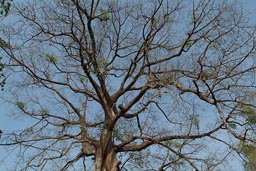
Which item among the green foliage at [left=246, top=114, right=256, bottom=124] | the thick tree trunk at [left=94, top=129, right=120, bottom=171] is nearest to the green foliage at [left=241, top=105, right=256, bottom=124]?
the green foliage at [left=246, top=114, right=256, bottom=124]

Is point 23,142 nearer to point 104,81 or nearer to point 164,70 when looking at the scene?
point 104,81

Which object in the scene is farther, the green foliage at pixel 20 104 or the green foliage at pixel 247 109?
the green foliage at pixel 20 104

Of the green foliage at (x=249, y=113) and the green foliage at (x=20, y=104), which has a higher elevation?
the green foliage at (x=20, y=104)

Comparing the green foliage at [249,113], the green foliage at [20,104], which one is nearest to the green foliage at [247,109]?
the green foliage at [249,113]

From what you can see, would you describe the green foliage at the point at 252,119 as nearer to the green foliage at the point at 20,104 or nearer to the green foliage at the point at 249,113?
the green foliage at the point at 249,113

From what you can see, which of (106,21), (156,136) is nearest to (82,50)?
(106,21)

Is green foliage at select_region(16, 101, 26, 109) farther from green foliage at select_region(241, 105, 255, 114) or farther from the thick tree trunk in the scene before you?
green foliage at select_region(241, 105, 255, 114)

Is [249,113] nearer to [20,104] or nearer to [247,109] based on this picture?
[247,109]

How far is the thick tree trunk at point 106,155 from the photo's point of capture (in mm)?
8211

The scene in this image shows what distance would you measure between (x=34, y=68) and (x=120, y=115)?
2238 mm

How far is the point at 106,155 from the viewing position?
8.34 m

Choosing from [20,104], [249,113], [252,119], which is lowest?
[252,119]

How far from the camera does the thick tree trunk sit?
821 centimetres

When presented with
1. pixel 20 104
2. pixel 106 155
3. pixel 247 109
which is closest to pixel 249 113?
pixel 247 109
